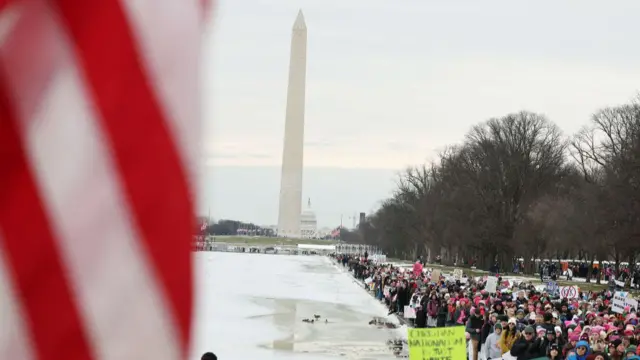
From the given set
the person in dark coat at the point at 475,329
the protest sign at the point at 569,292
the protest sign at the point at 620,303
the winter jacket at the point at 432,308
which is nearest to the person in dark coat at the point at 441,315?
the winter jacket at the point at 432,308

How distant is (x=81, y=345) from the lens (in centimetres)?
137

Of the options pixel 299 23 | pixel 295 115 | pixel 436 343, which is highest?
pixel 299 23

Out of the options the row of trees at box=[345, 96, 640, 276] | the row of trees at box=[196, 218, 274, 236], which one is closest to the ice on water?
the row of trees at box=[345, 96, 640, 276]

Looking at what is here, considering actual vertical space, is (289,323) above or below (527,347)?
below

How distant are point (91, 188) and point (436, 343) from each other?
915 cm

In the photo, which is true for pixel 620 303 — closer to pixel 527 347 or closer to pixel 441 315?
pixel 441 315

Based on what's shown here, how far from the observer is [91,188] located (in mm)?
1396

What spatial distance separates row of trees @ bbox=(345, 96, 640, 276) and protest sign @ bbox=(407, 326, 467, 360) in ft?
108

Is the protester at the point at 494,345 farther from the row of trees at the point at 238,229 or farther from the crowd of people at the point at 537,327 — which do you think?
the row of trees at the point at 238,229

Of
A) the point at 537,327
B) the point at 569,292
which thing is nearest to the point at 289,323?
the point at 569,292

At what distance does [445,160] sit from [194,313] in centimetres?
8309

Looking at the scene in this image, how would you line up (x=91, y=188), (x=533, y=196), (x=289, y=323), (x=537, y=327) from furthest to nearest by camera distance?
1. (x=533, y=196)
2. (x=289, y=323)
3. (x=537, y=327)
4. (x=91, y=188)

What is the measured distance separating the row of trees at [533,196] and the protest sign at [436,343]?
108ft

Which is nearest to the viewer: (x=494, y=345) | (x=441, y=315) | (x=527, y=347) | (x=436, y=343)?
(x=436, y=343)
